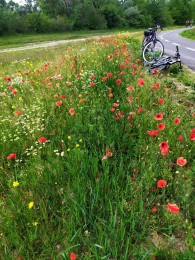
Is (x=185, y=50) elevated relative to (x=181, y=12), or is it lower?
lower

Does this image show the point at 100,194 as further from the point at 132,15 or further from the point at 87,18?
the point at 132,15

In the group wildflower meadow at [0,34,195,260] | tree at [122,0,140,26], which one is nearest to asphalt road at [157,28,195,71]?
wildflower meadow at [0,34,195,260]

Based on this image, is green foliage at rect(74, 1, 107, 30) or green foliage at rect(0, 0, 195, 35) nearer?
green foliage at rect(0, 0, 195, 35)

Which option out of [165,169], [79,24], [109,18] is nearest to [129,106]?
[165,169]

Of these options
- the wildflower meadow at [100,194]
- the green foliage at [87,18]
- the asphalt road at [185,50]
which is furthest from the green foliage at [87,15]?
the wildflower meadow at [100,194]

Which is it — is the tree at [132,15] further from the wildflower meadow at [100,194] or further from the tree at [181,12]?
the wildflower meadow at [100,194]

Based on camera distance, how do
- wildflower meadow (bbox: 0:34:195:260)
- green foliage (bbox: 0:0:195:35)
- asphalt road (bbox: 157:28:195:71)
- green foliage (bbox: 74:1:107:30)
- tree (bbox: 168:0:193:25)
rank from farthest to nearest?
1. tree (bbox: 168:0:193:25)
2. green foliage (bbox: 74:1:107:30)
3. green foliage (bbox: 0:0:195:35)
4. asphalt road (bbox: 157:28:195:71)
5. wildflower meadow (bbox: 0:34:195:260)

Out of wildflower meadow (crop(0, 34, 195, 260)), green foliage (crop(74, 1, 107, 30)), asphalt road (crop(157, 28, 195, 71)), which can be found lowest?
wildflower meadow (crop(0, 34, 195, 260))

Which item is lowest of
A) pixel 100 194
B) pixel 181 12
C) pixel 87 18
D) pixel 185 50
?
pixel 100 194

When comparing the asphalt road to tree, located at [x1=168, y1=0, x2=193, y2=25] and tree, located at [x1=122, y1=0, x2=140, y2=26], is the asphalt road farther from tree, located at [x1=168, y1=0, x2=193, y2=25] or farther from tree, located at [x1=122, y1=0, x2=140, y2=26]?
tree, located at [x1=168, y1=0, x2=193, y2=25]

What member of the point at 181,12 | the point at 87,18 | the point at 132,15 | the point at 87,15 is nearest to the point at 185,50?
the point at 87,18

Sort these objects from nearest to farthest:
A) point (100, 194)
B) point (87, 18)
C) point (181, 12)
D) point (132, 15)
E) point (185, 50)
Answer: point (100, 194) < point (185, 50) < point (87, 18) < point (132, 15) < point (181, 12)

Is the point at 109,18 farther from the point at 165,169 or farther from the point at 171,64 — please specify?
the point at 165,169

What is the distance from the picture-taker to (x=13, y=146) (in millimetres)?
3234
